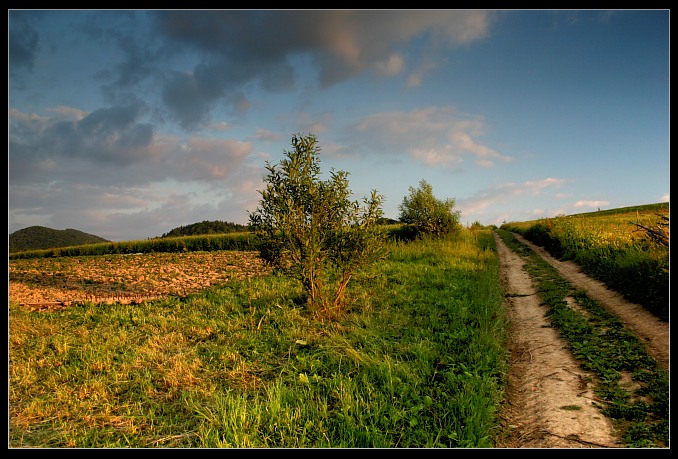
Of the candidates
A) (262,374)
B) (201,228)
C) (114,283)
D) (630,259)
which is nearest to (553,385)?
(262,374)

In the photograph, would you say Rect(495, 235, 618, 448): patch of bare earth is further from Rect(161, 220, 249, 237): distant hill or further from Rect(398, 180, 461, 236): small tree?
Rect(161, 220, 249, 237): distant hill

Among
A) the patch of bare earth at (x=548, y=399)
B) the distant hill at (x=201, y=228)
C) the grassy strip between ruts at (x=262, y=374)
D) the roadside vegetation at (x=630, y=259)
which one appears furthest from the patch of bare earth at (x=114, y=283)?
the distant hill at (x=201, y=228)

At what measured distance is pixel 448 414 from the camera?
15.8ft

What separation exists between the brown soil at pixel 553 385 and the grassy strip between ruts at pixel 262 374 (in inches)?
12.4

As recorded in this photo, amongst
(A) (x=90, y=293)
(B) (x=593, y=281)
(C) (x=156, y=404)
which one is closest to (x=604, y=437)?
(C) (x=156, y=404)

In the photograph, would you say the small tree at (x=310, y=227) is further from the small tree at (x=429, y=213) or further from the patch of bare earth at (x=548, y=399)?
the small tree at (x=429, y=213)

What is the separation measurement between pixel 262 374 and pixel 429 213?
24.6 meters

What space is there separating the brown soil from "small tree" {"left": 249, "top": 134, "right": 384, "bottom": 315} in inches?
177

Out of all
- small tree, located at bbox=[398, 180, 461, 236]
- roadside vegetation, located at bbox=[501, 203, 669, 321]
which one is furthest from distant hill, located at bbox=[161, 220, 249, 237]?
roadside vegetation, located at bbox=[501, 203, 669, 321]

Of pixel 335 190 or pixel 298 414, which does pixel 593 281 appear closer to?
pixel 335 190

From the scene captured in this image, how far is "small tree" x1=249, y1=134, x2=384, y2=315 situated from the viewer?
30.8 feet

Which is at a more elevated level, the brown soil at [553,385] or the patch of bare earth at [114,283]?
the patch of bare earth at [114,283]

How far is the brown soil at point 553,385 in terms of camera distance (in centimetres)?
427

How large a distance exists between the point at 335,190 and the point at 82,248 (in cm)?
5091
